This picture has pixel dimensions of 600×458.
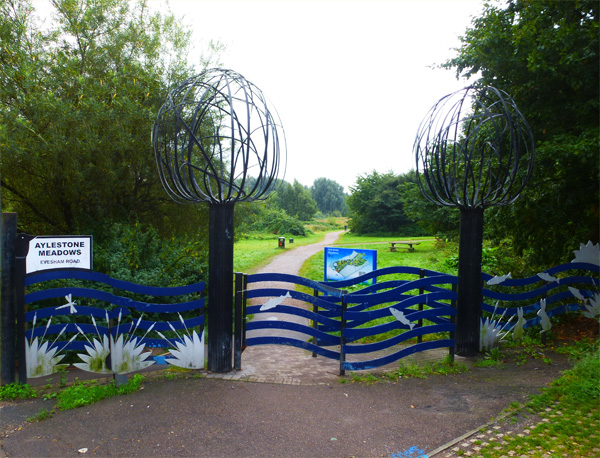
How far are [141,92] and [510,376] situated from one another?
792cm

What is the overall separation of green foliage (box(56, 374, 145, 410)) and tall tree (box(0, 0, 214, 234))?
12.9 ft

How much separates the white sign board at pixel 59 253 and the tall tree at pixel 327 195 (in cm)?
6887

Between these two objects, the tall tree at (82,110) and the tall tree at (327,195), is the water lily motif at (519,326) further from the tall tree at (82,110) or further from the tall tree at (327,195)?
the tall tree at (327,195)

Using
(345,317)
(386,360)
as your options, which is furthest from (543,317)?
(345,317)

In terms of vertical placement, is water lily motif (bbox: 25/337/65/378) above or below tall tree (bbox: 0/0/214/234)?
below

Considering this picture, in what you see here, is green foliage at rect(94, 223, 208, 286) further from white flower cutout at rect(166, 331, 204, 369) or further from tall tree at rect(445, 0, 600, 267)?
tall tree at rect(445, 0, 600, 267)

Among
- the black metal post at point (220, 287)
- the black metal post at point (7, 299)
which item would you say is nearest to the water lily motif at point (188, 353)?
the black metal post at point (220, 287)

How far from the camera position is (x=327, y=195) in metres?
75.0

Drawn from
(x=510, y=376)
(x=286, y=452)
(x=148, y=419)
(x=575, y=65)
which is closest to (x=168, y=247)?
(x=148, y=419)

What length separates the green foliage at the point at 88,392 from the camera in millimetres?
4402

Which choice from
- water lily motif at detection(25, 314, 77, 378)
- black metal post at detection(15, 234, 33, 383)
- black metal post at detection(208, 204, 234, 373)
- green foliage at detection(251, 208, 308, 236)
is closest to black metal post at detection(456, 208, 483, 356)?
black metal post at detection(208, 204, 234, 373)

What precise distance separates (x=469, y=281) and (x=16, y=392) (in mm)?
5820

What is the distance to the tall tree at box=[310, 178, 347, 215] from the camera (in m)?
75.0

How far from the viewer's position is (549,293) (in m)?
7.47
